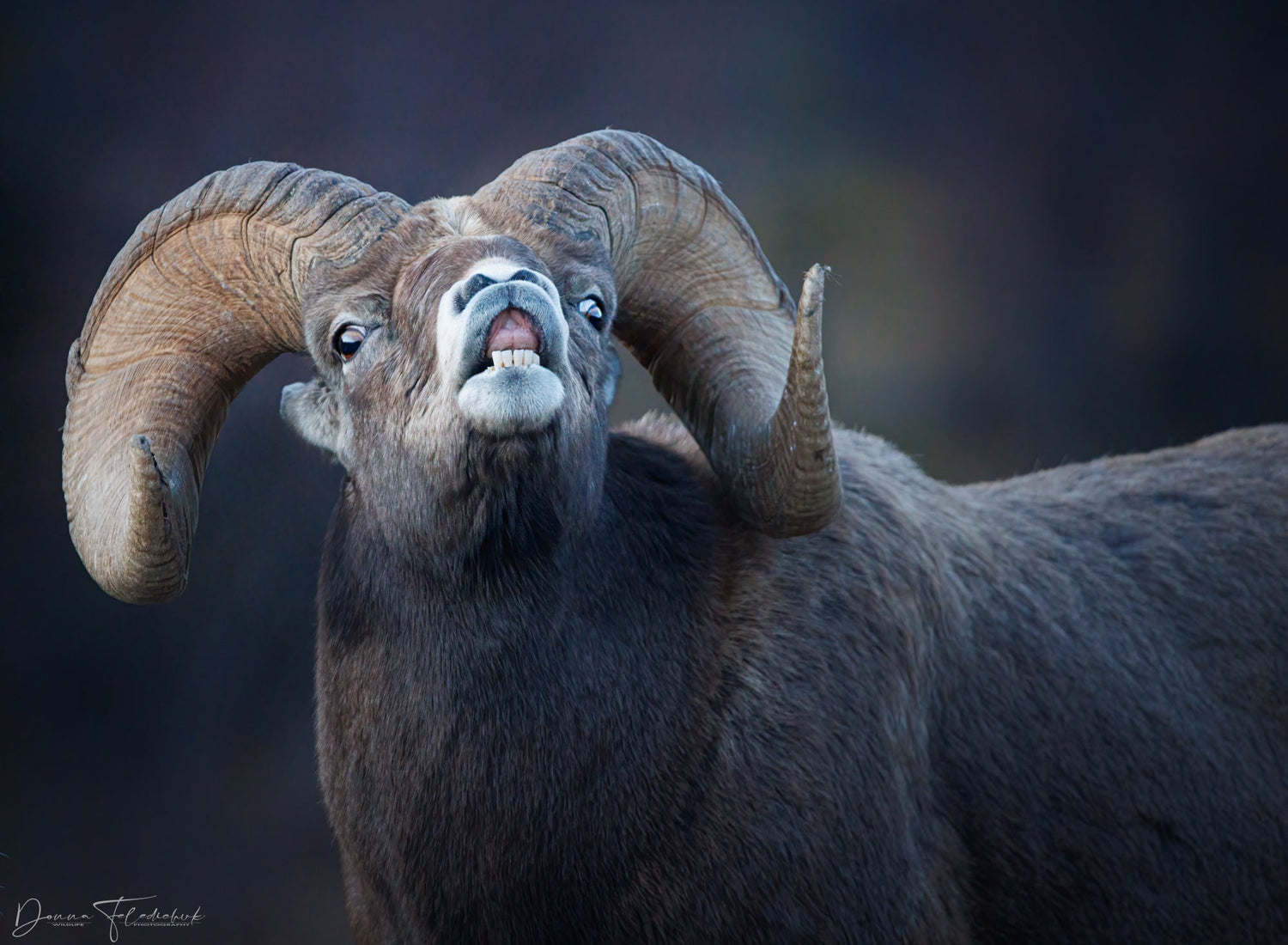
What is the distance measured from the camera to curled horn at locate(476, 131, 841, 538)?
312 cm

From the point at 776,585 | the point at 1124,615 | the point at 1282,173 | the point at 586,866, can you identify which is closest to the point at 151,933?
the point at 586,866

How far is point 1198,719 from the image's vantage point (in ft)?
12.2

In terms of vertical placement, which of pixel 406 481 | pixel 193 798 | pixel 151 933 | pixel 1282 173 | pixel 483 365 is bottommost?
pixel 151 933

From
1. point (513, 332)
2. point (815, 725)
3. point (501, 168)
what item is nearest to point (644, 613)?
point (815, 725)

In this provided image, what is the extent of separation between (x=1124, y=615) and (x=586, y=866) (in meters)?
2.08

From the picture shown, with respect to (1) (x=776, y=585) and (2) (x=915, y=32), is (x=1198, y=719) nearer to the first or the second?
(1) (x=776, y=585)

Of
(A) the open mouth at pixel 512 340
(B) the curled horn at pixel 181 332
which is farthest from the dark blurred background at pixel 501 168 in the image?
(A) the open mouth at pixel 512 340

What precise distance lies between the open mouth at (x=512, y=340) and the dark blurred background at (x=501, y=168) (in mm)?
3891

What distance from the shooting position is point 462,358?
2.62 meters

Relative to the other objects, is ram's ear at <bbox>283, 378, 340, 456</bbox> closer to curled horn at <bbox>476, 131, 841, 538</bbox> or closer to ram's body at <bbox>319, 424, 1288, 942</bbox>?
ram's body at <bbox>319, 424, 1288, 942</bbox>

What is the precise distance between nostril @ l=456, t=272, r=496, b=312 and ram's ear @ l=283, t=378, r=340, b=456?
32.4 inches

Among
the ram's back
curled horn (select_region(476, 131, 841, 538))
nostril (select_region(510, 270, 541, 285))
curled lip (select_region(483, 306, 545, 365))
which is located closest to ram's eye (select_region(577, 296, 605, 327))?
curled horn (select_region(476, 131, 841, 538))

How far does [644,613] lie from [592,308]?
34.7 inches

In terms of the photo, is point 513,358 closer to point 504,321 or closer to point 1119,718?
point 504,321
